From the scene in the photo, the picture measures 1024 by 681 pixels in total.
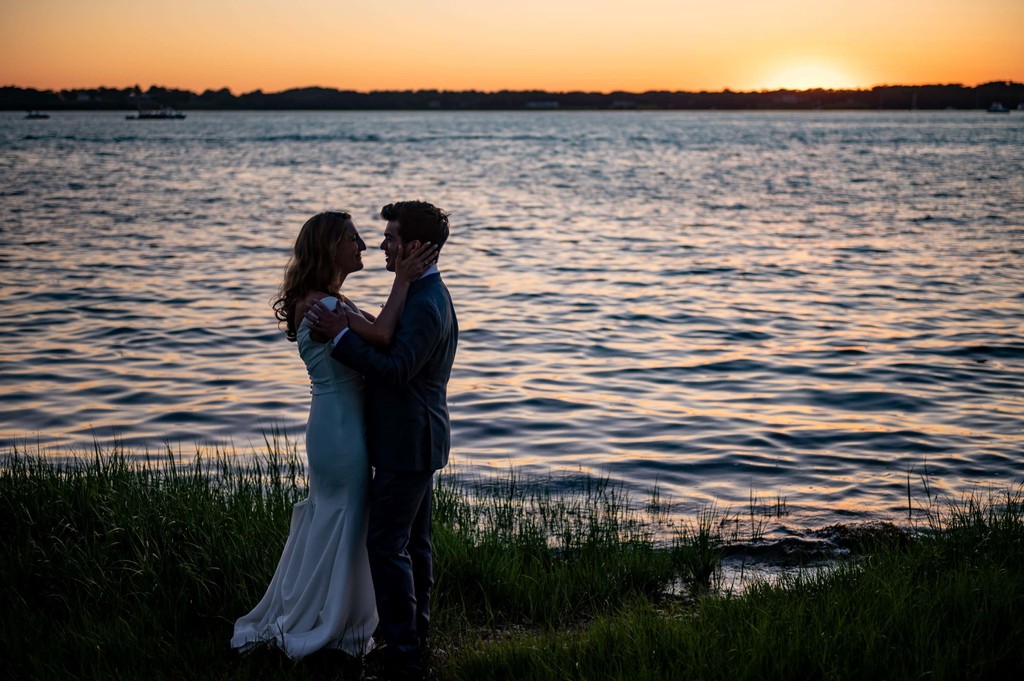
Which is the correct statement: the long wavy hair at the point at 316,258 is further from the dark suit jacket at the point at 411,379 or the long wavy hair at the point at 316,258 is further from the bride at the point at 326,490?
the dark suit jacket at the point at 411,379

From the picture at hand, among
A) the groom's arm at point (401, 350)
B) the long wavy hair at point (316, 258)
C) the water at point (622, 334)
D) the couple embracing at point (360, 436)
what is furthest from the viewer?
the water at point (622, 334)

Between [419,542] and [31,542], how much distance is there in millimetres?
2841

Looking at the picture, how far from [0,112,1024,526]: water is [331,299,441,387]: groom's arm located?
522cm

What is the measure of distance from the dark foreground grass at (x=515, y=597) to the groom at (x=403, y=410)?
45 cm

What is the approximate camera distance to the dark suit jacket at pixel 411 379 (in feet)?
15.1

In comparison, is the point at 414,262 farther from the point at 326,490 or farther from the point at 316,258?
the point at 326,490

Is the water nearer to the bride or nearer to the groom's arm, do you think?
the bride

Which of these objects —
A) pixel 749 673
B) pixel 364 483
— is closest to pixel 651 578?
pixel 749 673

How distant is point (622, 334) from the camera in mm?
18391

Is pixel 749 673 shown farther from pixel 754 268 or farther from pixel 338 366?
pixel 754 268

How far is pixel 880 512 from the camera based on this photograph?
9008 millimetres

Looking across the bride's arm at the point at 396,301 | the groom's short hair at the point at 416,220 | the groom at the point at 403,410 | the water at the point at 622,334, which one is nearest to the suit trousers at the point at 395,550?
the groom at the point at 403,410

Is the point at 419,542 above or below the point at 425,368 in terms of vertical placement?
below

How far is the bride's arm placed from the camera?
185 inches
